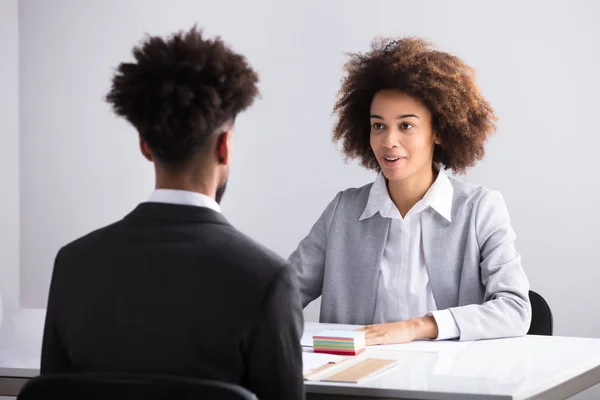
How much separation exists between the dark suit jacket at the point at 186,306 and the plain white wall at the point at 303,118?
272 cm

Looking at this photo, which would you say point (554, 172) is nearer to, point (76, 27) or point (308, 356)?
point (308, 356)

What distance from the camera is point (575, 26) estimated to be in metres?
3.85

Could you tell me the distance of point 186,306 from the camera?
1.32 m

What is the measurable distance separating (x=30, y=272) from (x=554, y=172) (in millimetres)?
2872

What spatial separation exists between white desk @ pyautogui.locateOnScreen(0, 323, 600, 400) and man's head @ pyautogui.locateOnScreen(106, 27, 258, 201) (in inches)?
23.5

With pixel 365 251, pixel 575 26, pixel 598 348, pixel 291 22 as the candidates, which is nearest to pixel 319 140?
pixel 291 22

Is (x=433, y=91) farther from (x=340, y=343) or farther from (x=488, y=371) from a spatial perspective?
(x=488, y=371)

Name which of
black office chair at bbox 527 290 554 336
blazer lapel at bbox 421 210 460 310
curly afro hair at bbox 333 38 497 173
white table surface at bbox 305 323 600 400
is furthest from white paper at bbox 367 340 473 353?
curly afro hair at bbox 333 38 497 173

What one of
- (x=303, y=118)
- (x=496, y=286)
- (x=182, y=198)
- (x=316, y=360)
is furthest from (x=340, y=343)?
(x=303, y=118)

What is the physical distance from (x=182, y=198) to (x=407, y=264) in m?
1.37

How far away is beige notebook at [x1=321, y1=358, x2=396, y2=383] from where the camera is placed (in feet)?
5.96

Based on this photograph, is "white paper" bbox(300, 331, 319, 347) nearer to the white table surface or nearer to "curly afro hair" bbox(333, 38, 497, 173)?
the white table surface

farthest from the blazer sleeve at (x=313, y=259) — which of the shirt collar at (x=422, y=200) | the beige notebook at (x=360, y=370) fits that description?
the beige notebook at (x=360, y=370)

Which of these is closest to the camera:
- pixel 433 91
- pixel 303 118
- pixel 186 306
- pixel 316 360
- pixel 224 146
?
pixel 186 306
